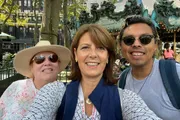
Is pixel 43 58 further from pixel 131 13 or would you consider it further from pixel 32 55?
pixel 131 13

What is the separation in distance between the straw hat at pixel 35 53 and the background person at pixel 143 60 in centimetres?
68

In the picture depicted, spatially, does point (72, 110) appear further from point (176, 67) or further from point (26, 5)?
point (26, 5)

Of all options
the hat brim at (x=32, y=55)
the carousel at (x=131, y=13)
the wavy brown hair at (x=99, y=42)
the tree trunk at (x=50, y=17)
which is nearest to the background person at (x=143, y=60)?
the wavy brown hair at (x=99, y=42)

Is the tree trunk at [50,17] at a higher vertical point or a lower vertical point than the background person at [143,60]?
higher

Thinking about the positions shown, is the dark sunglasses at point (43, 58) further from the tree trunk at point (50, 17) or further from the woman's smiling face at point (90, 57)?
the tree trunk at point (50, 17)

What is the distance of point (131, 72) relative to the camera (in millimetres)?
2576

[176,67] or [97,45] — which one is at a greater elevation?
[97,45]

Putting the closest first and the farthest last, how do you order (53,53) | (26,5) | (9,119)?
(9,119)
(53,53)
(26,5)

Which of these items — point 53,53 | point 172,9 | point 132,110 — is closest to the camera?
point 132,110

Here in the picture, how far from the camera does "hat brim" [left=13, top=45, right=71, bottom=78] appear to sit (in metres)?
2.77

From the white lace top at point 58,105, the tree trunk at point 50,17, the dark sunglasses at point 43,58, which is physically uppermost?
the tree trunk at point 50,17

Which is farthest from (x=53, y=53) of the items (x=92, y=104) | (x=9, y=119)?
(x=92, y=104)

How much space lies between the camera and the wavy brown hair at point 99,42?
1861 millimetres

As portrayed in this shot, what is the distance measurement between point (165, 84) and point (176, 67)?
6.5 inches
